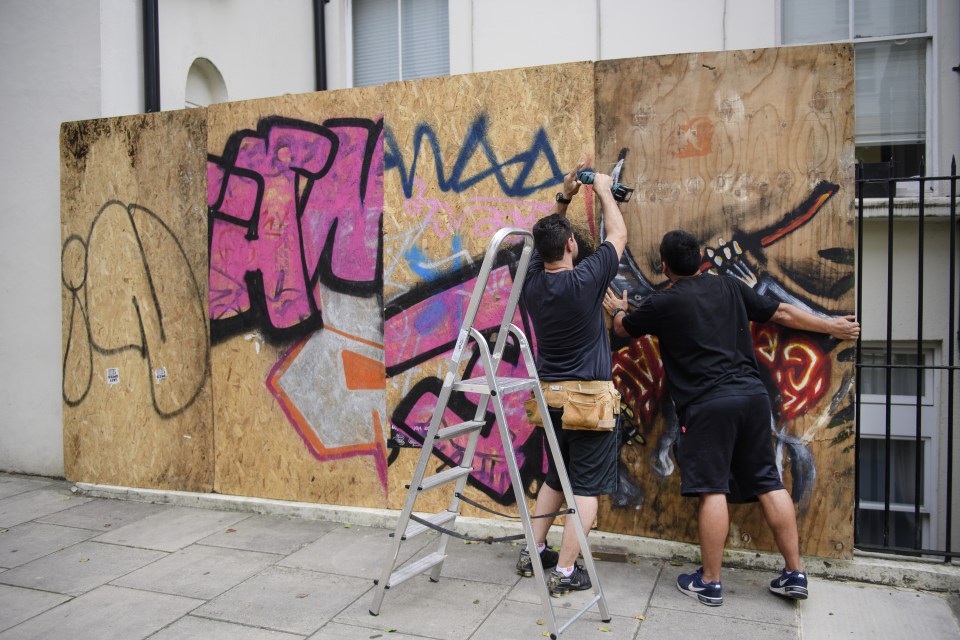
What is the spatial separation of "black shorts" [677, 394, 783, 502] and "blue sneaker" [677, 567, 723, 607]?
464 millimetres

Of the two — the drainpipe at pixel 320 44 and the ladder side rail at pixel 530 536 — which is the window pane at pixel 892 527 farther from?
the drainpipe at pixel 320 44

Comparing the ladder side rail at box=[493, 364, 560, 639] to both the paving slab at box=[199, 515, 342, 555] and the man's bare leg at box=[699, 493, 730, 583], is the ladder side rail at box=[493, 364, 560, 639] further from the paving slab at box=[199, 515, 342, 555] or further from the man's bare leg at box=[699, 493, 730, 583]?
the paving slab at box=[199, 515, 342, 555]

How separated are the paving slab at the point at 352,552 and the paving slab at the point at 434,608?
276 millimetres

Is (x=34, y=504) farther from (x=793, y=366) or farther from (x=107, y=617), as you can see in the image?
(x=793, y=366)

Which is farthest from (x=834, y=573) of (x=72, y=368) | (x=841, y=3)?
(x=72, y=368)

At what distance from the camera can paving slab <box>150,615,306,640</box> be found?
3811 millimetres

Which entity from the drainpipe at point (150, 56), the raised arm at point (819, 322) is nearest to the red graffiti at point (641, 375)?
the raised arm at point (819, 322)

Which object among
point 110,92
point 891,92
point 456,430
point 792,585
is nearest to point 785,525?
point 792,585

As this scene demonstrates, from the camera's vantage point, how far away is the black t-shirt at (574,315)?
4.14m

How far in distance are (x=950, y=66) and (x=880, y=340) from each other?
7.88 ft

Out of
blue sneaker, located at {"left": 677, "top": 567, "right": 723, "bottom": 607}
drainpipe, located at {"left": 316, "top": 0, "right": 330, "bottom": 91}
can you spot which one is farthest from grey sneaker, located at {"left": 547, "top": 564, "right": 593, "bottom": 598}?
drainpipe, located at {"left": 316, "top": 0, "right": 330, "bottom": 91}

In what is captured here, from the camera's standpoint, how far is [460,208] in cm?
513

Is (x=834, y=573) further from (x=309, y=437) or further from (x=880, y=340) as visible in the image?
(x=309, y=437)

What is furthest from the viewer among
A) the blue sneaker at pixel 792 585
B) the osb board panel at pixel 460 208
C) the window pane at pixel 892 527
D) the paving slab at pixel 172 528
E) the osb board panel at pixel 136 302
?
the window pane at pixel 892 527
